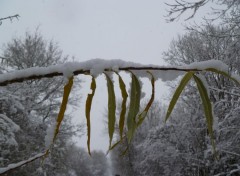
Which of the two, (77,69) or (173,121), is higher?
A: (77,69)

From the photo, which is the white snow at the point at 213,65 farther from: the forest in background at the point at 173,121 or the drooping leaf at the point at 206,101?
the forest in background at the point at 173,121

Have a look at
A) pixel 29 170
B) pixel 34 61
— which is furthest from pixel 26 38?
pixel 29 170

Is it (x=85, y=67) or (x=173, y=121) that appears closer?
(x=85, y=67)

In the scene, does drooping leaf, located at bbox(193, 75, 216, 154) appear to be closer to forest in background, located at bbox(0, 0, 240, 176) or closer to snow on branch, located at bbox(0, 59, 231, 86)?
snow on branch, located at bbox(0, 59, 231, 86)

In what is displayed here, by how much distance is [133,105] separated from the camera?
41cm

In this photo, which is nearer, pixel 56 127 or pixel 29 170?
pixel 56 127

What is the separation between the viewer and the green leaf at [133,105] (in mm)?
404

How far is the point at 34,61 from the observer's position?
41.0 ft

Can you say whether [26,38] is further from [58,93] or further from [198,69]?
[198,69]

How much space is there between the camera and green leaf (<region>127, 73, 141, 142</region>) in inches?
15.9

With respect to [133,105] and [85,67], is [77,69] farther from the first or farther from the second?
[133,105]

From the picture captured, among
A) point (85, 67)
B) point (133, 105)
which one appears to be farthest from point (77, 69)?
point (133, 105)

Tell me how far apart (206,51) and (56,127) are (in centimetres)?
1216

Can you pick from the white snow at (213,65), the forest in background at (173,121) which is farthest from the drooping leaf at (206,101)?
the forest in background at (173,121)
